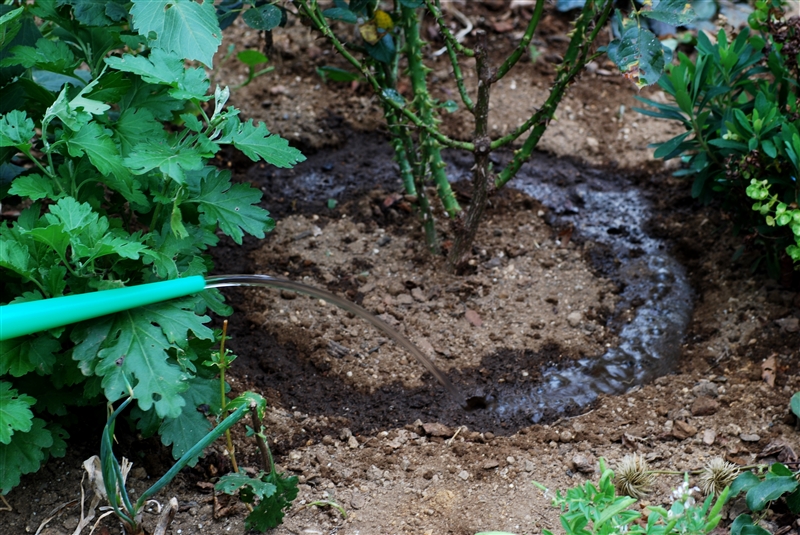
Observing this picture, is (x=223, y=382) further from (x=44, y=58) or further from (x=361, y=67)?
(x=361, y=67)

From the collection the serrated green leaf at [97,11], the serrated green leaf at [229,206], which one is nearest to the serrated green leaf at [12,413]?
the serrated green leaf at [229,206]

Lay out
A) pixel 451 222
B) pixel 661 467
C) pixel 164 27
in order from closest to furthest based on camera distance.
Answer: pixel 164 27
pixel 661 467
pixel 451 222

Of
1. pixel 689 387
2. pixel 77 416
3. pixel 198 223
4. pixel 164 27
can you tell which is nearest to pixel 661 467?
pixel 689 387

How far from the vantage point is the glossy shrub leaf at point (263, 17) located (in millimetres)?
2352

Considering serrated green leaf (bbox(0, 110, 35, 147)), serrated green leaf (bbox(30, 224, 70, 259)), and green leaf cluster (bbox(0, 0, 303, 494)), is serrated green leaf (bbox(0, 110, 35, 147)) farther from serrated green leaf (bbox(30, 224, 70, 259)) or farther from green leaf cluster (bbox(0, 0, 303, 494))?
serrated green leaf (bbox(30, 224, 70, 259))

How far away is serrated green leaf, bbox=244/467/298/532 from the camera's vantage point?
1.86 meters

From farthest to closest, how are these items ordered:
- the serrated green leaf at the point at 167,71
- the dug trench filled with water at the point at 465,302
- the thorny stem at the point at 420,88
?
the thorny stem at the point at 420,88 → the dug trench filled with water at the point at 465,302 → the serrated green leaf at the point at 167,71

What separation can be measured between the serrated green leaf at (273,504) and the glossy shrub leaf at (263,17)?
138 centimetres

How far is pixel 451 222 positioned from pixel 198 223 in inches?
48.4

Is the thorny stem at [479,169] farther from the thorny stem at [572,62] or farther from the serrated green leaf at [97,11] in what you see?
the serrated green leaf at [97,11]

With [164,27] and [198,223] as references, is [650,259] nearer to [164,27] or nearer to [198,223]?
[198,223]

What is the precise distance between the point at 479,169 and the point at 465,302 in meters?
0.55

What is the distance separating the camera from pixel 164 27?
184 cm

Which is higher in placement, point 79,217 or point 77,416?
point 79,217
